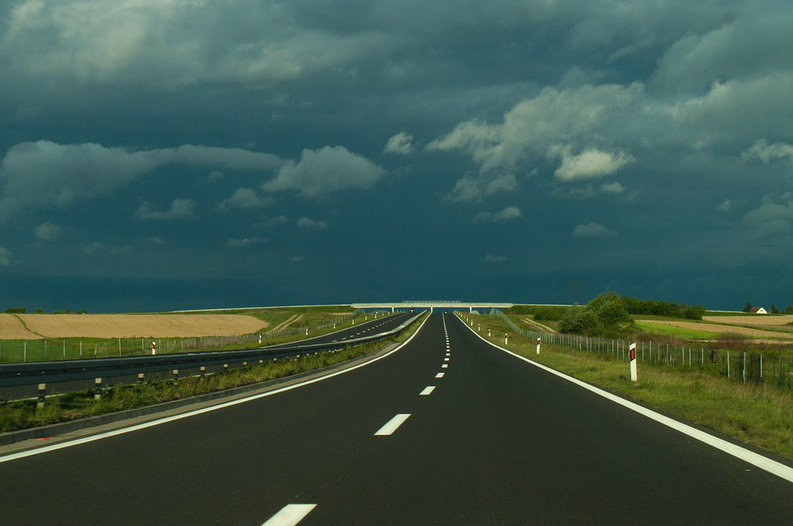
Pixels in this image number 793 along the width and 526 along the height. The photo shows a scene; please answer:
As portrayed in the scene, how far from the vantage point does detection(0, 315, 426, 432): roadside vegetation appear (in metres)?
10.1

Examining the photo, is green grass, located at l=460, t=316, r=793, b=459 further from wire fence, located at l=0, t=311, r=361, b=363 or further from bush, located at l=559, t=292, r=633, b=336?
bush, located at l=559, t=292, r=633, b=336

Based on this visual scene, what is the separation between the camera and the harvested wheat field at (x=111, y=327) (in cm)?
6481

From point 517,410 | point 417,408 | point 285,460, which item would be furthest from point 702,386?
point 285,460

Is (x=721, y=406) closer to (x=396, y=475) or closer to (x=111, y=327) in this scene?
(x=396, y=475)

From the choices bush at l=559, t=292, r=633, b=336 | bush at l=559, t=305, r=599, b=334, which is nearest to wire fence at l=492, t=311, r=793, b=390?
bush at l=559, t=305, r=599, b=334

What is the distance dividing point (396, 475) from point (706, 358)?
97.4 ft

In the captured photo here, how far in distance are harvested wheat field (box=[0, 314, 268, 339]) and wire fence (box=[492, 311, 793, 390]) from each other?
36734 millimetres

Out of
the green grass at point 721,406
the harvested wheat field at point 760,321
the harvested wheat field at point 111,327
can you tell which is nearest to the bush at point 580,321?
the harvested wheat field at point 760,321

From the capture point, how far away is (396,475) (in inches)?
268

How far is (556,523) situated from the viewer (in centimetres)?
511

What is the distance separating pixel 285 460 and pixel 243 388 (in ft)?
29.7

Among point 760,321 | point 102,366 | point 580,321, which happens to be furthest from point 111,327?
point 760,321

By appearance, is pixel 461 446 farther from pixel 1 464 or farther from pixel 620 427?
pixel 1 464

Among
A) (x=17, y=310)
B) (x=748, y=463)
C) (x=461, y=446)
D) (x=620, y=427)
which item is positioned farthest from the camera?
(x=17, y=310)
